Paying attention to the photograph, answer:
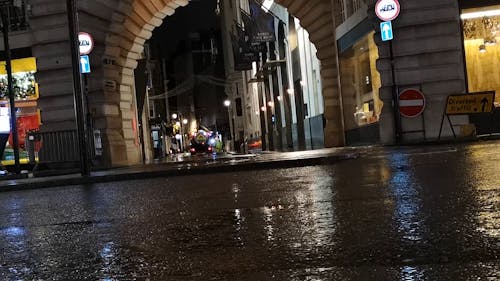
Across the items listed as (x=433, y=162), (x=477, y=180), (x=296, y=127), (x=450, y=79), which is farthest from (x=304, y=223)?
(x=296, y=127)

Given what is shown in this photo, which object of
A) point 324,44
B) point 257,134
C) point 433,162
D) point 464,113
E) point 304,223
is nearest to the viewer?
point 304,223

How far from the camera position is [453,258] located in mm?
3432

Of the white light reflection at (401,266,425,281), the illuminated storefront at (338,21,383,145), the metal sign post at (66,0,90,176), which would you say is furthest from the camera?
the illuminated storefront at (338,21,383,145)

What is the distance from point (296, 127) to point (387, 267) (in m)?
32.4

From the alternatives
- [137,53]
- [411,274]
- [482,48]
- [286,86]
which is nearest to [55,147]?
[137,53]

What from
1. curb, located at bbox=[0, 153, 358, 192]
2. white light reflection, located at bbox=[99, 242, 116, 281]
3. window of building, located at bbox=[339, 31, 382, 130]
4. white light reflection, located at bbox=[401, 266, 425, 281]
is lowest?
white light reflection, located at bbox=[401, 266, 425, 281]

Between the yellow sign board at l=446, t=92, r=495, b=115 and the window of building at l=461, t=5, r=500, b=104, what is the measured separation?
9.74 ft

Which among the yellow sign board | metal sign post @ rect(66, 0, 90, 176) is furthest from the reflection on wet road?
the yellow sign board

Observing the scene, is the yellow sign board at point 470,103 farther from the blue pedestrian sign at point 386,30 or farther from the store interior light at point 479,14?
the store interior light at point 479,14

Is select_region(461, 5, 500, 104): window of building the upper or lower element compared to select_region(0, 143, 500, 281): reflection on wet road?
upper

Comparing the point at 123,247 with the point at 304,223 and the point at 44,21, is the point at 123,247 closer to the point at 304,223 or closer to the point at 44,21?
the point at 304,223

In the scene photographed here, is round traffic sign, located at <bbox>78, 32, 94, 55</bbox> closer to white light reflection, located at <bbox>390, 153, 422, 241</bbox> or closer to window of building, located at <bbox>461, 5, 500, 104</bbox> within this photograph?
window of building, located at <bbox>461, 5, 500, 104</bbox>

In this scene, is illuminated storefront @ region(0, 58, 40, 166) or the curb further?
illuminated storefront @ region(0, 58, 40, 166)

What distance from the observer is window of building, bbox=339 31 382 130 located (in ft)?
77.3
